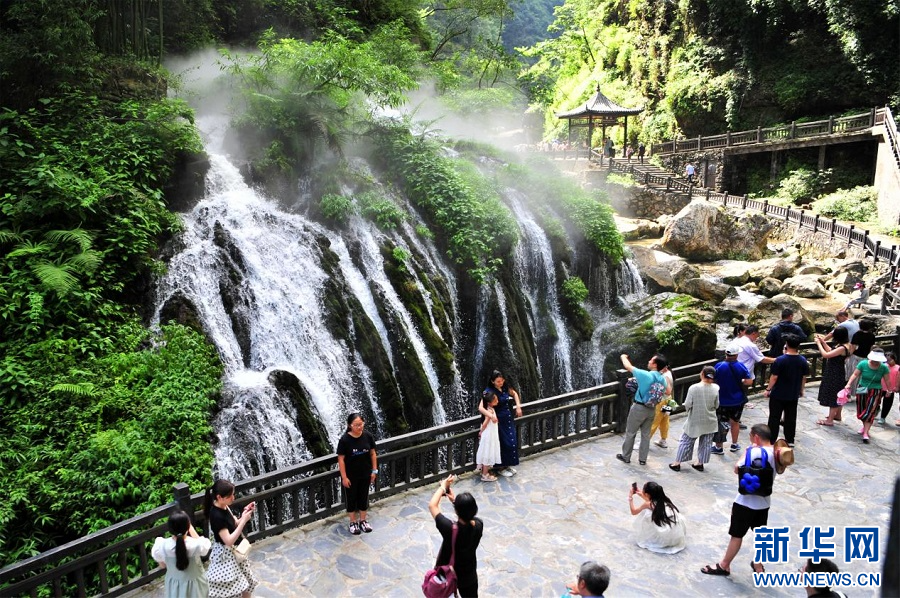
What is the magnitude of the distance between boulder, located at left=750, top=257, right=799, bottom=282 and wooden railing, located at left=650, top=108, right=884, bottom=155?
976 centimetres

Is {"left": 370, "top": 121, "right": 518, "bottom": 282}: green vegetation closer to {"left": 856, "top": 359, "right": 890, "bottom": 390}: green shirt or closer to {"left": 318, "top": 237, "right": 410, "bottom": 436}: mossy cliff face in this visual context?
{"left": 318, "top": 237, "right": 410, "bottom": 436}: mossy cliff face

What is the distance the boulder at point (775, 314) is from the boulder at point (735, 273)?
13.3 ft

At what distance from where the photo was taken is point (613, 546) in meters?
7.49

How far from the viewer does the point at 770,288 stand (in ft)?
75.3

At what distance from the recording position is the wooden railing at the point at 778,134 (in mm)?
29359

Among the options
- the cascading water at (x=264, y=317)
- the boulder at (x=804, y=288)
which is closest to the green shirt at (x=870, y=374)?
the cascading water at (x=264, y=317)

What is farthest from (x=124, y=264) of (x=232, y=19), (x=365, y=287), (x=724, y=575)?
(x=232, y=19)

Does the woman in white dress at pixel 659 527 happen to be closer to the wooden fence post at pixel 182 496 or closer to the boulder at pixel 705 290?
the wooden fence post at pixel 182 496

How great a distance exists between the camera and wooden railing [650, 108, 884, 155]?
96.3 ft

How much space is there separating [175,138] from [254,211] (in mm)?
2344

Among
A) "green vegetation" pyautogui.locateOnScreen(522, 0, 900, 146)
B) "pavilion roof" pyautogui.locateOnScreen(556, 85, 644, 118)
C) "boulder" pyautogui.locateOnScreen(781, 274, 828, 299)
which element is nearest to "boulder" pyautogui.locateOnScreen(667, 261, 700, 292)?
"boulder" pyautogui.locateOnScreen(781, 274, 828, 299)

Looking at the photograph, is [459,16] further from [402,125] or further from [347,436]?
[347,436]

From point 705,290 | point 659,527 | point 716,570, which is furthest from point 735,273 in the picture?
point 716,570

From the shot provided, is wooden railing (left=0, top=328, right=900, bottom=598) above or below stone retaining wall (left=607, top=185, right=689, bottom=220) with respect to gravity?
below
